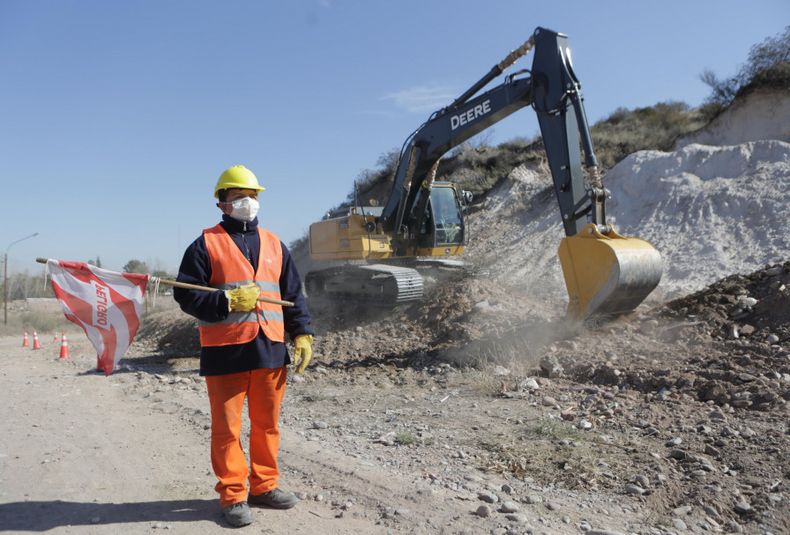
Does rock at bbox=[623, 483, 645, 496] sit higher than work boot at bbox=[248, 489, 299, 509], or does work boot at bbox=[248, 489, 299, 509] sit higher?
work boot at bbox=[248, 489, 299, 509]

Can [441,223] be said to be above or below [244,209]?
above

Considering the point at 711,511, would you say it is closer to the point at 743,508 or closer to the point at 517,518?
the point at 743,508

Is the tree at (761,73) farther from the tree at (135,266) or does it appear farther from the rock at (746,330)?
the tree at (135,266)

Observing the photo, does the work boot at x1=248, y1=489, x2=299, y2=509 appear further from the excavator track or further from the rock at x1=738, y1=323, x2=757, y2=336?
the excavator track

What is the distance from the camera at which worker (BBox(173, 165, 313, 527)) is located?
3.56 metres

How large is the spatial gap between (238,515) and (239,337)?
3.17 ft

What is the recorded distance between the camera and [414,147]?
1091cm

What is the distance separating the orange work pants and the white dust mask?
0.92 metres

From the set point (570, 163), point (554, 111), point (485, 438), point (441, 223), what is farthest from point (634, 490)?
point (441, 223)

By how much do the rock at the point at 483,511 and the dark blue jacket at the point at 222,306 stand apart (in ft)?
4.63

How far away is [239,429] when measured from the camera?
141 inches

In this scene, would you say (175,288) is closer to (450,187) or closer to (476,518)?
(476,518)

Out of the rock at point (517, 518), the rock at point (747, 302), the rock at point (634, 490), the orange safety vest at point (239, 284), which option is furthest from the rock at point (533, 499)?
the rock at point (747, 302)

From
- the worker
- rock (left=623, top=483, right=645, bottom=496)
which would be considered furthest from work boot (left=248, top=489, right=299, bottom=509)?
rock (left=623, top=483, right=645, bottom=496)
